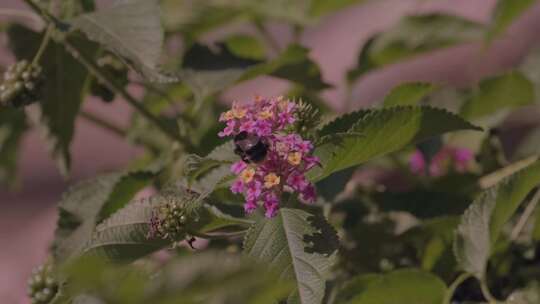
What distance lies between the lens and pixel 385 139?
110 cm

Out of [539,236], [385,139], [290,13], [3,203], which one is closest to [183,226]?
[385,139]

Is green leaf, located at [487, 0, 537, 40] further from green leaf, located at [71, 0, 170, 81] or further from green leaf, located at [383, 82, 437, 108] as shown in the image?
green leaf, located at [71, 0, 170, 81]

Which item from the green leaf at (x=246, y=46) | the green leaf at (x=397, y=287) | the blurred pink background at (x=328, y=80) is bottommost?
the green leaf at (x=397, y=287)

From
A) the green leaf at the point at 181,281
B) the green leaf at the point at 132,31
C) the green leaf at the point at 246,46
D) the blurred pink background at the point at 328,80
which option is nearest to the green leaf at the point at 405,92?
the green leaf at the point at 132,31

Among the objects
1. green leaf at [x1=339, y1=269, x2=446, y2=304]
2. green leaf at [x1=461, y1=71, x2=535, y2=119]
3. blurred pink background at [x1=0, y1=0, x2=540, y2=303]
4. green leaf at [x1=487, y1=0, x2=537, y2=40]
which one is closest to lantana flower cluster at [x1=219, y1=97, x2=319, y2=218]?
green leaf at [x1=339, y1=269, x2=446, y2=304]

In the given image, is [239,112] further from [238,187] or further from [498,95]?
[498,95]

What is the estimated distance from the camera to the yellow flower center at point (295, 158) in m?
0.99

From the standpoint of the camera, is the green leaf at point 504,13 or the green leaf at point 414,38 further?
the green leaf at point 414,38

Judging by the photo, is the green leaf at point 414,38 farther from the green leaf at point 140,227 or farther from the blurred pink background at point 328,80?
the blurred pink background at point 328,80

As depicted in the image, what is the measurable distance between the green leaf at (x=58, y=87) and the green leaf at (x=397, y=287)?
60cm

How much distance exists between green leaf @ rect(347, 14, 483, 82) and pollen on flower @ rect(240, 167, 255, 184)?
34.2 inches

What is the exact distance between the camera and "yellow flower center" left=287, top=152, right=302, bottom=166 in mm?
993

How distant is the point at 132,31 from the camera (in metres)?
1.33

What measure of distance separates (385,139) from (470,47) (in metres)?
2.48
